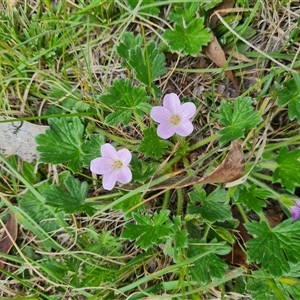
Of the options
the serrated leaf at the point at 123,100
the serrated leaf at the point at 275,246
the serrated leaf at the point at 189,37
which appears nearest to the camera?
the serrated leaf at the point at 275,246

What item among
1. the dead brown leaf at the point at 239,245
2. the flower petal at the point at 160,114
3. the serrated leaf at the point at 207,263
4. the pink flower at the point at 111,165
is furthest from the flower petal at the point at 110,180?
the dead brown leaf at the point at 239,245

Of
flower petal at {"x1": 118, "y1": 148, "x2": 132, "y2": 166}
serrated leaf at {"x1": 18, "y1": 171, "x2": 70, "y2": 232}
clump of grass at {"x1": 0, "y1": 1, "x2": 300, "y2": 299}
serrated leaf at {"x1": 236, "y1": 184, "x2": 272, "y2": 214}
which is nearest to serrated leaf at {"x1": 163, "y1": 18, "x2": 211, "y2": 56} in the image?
clump of grass at {"x1": 0, "y1": 1, "x2": 300, "y2": 299}

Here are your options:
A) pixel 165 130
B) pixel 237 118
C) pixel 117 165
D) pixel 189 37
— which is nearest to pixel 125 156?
pixel 117 165

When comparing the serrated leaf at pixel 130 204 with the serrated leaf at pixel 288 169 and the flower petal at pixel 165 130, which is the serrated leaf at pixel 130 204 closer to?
the flower petal at pixel 165 130

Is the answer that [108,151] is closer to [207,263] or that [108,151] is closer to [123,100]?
[123,100]

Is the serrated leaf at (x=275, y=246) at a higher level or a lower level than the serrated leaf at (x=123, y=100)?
lower
